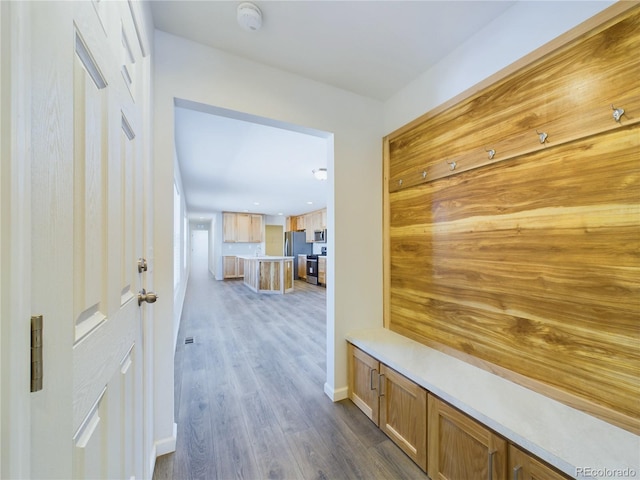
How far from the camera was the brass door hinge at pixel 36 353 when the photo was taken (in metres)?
0.38

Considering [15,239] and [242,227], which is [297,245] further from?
[15,239]

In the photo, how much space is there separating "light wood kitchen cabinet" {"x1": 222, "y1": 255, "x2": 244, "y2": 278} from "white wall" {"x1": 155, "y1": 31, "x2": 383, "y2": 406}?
761 cm

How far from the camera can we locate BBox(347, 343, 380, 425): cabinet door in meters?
1.79

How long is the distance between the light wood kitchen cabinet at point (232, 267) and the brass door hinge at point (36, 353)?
906 cm

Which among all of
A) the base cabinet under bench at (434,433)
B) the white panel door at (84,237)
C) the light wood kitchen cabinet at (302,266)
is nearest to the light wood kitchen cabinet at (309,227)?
the light wood kitchen cabinet at (302,266)

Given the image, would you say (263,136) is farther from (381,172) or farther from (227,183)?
(227,183)

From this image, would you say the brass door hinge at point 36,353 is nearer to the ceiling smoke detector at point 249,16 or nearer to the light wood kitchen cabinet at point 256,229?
the ceiling smoke detector at point 249,16

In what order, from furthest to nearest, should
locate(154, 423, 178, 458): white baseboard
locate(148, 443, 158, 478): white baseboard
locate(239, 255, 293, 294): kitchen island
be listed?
locate(239, 255, 293, 294): kitchen island < locate(154, 423, 178, 458): white baseboard < locate(148, 443, 158, 478): white baseboard

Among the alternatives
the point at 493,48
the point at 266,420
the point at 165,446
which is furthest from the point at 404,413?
the point at 493,48

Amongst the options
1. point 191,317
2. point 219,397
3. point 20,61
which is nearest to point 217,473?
point 219,397

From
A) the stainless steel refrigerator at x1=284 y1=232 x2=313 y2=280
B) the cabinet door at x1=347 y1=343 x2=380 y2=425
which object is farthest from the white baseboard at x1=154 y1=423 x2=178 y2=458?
the stainless steel refrigerator at x1=284 y1=232 x2=313 y2=280

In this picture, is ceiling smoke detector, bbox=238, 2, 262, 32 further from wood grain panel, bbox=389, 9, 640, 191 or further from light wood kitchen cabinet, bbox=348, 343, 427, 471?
light wood kitchen cabinet, bbox=348, 343, 427, 471

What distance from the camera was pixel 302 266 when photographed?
9102mm

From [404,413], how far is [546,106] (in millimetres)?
1800
